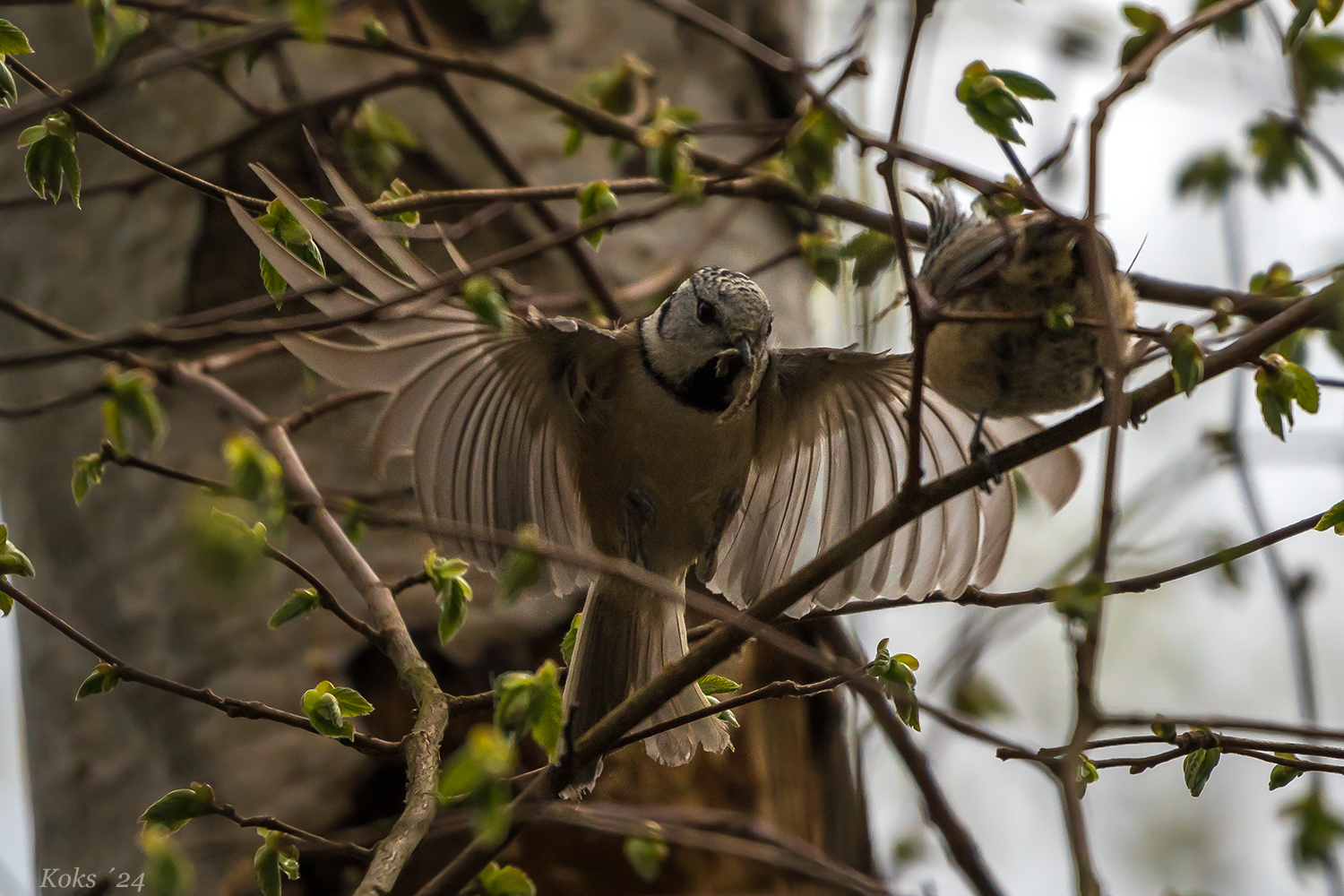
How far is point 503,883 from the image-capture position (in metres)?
1.45

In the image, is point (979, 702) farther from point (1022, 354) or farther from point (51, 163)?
point (51, 163)

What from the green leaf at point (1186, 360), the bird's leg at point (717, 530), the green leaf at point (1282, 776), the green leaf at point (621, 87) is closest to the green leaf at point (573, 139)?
the green leaf at point (621, 87)

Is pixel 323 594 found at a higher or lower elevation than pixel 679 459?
lower

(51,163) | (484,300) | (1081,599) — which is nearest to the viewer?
(1081,599)

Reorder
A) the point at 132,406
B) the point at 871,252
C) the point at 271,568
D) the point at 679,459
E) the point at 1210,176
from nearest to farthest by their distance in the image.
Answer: the point at 132,406 < the point at 871,252 < the point at 271,568 < the point at 679,459 < the point at 1210,176

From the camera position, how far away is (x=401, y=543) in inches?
101

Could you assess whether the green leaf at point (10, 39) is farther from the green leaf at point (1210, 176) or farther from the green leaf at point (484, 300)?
the green leaf at point (1210, 176)

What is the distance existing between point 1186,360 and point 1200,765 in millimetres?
514

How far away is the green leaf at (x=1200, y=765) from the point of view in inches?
57.9

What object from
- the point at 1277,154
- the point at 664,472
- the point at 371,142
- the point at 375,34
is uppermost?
the point at 371,142

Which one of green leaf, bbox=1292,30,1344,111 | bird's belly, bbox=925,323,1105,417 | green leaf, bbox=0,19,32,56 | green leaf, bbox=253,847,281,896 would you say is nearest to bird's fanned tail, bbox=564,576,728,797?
bird's belly, bbox=925,323,1105,417

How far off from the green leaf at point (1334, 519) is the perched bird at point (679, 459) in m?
0.80

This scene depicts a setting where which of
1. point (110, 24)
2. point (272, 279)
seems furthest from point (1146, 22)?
point (110, 24)

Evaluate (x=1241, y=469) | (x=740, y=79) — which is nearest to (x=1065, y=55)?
(x=740, y=79)
